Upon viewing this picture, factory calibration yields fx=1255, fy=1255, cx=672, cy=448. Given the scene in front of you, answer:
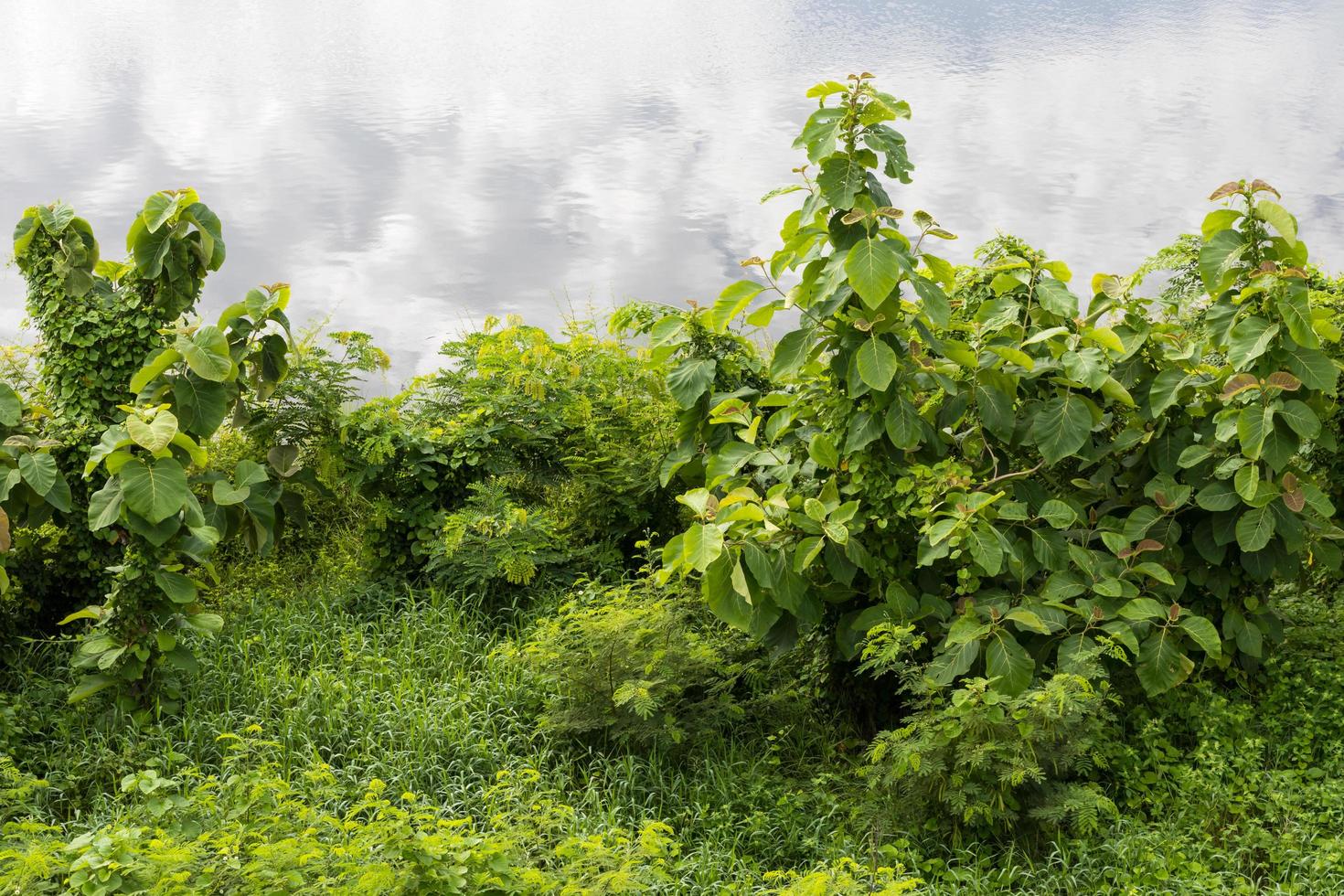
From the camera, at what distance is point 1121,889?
414 centimetres

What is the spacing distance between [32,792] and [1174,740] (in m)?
4.36

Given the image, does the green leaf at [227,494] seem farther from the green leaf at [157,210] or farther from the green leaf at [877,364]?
the green leaf at [877,364]

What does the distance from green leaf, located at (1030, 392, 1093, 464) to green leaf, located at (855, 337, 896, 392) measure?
0.69 m

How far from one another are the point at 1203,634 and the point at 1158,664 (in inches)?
7.8

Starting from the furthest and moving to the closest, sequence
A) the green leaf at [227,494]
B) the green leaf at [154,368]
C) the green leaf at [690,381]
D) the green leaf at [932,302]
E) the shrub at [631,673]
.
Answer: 1. the green leaf at [227,494]
2. the green leaf at [690,381]
3. the green leaf at [154,368]
4. the shrub at [631,673]
5. the green leaf at [932,302]

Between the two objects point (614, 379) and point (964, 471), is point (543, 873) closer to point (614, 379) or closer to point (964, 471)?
point (964, 471)

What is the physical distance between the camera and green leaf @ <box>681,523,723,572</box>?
4.29 meters

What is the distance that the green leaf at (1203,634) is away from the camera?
4.64 metres

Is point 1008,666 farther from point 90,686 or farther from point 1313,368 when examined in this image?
point 90,686

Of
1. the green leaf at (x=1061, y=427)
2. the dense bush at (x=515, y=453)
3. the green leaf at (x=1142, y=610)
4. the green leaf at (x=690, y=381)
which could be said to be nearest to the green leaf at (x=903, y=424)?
the green leaf at (x=1061, y=427)

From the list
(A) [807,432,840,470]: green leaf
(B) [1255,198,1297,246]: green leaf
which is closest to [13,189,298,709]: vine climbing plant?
(A) [807,432,840,470]: green leaf

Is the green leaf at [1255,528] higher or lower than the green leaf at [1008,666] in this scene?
higher

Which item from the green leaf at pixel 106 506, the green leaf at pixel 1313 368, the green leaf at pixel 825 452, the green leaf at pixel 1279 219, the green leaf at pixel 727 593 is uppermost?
the green leaf at pixel 1279 219

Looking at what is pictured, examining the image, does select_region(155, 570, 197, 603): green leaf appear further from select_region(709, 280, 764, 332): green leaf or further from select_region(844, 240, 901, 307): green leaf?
select_region(844, 240, 901, 307): green leaf
